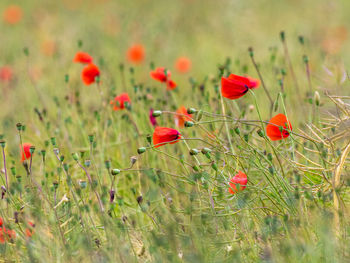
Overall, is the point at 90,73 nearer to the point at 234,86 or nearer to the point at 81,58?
the point at 81,58

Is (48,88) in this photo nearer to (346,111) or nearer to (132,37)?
(132,37)

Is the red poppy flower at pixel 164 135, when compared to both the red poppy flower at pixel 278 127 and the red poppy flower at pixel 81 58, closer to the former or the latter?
the red poppy flower at pixel 278 127

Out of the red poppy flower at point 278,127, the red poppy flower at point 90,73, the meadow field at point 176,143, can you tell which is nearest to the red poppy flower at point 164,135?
the meadow field at point 176,143

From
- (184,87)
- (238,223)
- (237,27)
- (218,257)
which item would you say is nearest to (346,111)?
(238,223)

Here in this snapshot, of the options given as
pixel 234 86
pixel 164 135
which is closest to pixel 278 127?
pixel 234 86

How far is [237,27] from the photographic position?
18.7ft

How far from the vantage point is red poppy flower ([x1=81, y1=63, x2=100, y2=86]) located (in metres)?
2.89

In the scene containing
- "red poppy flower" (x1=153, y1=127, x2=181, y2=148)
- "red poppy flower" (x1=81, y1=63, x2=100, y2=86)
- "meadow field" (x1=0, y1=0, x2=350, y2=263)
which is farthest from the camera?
"red poppy flower" (x1=81, y1=63, x2=100, y2=86)

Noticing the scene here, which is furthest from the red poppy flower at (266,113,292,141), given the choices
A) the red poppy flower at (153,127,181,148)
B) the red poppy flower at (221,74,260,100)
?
the red poppy flower at (153,127,181,148)

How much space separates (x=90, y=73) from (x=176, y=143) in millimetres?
570

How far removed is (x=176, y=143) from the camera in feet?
9.73

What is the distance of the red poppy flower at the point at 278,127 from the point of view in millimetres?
2012

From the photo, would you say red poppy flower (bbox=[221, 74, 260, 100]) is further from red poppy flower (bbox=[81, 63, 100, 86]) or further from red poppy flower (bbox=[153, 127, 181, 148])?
red poppy flower (bbox=[81, 63, 100, 86])

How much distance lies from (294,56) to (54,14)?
334 cm
